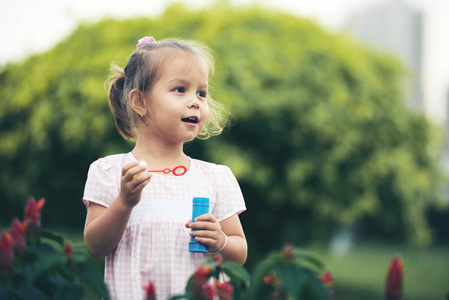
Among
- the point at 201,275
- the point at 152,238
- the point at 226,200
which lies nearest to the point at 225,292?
the point at 201,275

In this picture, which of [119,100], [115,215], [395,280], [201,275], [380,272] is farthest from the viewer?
[380,272]

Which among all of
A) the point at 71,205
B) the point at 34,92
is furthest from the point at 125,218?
the point at 71,205

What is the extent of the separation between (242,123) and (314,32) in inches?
74.3

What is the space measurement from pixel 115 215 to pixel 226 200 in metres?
0.43

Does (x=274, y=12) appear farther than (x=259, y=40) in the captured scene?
Yes

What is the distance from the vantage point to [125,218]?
1554 mm

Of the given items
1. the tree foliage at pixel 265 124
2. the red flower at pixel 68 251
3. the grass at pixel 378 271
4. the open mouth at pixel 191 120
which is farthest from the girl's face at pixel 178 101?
the grass at pixel 378 271

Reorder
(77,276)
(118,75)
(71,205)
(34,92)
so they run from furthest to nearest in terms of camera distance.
Answer: (71,205) → (34,92) → (118,75) → (77,276)

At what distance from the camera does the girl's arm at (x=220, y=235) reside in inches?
60.9

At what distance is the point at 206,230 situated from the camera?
156cm

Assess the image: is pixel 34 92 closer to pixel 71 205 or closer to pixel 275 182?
pixel 71 205

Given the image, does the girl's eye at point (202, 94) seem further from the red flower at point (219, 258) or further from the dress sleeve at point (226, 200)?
the red flower at point (219, 258)

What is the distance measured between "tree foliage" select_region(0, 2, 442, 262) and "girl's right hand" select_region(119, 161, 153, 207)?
13.8ft

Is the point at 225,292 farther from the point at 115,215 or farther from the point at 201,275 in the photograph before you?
the point at 115,215
